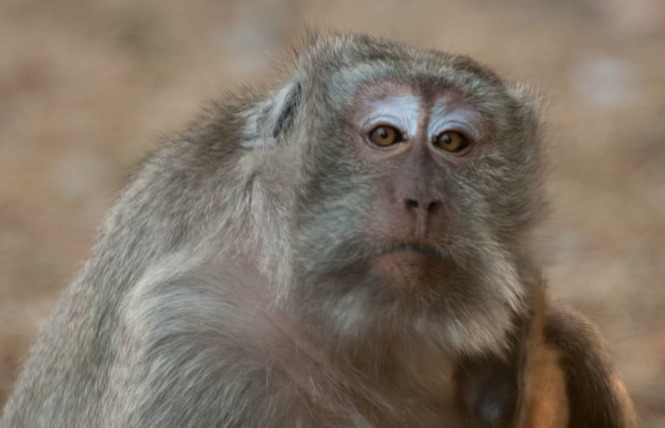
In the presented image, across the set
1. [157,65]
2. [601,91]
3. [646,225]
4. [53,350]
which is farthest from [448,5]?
[53,350]

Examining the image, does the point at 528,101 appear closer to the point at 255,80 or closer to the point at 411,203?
the point at 411,203

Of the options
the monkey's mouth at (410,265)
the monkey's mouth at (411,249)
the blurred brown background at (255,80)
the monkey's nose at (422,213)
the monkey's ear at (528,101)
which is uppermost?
the blurred brown background at (255,80)

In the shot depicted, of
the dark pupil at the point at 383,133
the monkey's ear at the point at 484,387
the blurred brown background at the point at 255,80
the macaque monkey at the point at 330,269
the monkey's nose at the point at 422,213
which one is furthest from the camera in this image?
the blurred brown background at the point at 255,80

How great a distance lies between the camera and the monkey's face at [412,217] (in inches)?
164

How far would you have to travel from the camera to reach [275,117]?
459cm

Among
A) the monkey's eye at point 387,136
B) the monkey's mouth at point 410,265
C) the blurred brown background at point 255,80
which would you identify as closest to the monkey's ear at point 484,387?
the monkey's mouth at point 410,265

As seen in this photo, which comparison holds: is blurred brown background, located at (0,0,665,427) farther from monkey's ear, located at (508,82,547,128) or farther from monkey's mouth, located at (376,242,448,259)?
monkey's mouth, located at (376,242,448,259)

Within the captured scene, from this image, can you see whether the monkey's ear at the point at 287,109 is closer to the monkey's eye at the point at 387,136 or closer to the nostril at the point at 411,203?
the monkey's eye at the point at 387,136

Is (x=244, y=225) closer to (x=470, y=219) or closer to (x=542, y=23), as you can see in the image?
(x=470, y=219)

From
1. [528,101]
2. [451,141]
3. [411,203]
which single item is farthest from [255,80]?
[411,203]

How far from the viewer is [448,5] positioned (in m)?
10.8

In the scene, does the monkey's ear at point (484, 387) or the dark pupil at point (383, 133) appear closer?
the dark pupil at point (383, 133)

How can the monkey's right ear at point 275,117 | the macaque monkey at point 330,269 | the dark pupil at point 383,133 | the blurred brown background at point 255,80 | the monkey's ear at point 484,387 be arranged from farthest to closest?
the blurred brown background at point 255,80, the monkey's ear at point 484,387, the monkey's right ear at point 275,117, the dark pupil at point 383,133, the macaque monkey at point 330,269

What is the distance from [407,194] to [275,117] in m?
0.70
